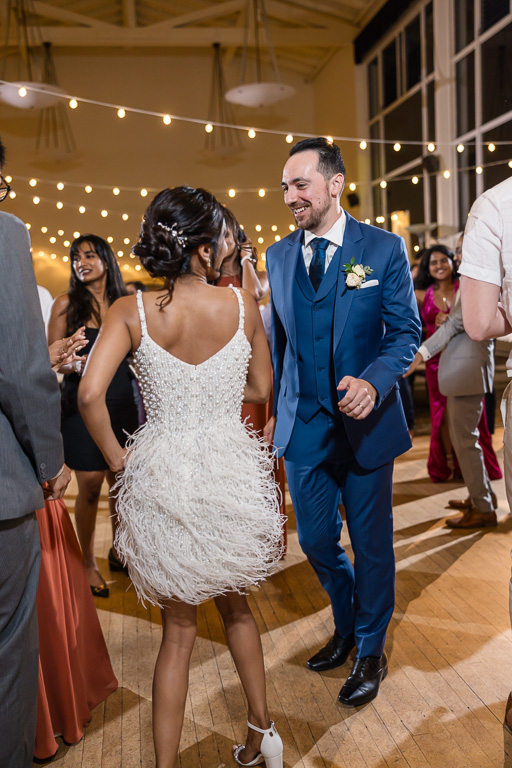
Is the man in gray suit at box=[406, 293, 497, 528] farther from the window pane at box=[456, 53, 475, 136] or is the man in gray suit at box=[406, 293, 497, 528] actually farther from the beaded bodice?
the window pane at box=[456, 53, 475, 136]

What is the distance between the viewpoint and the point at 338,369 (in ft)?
7.43

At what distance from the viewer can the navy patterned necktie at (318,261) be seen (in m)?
2.32

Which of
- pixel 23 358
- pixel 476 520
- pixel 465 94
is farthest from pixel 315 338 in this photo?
pixel 465 94

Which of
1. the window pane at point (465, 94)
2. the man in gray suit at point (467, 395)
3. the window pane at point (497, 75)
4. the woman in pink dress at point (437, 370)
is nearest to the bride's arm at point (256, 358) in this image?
the man in gray suit at point (467, 395)

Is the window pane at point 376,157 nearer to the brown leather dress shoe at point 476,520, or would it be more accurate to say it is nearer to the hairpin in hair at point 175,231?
the brown leather dress shoe at point 476,520

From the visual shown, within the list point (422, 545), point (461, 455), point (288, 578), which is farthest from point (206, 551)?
point (461, 455)

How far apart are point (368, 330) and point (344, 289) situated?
165mm

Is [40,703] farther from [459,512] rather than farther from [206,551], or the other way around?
[459,512]

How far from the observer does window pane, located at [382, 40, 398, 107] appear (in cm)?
1007

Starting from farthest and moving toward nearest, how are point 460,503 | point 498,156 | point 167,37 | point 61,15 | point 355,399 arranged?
point 167,37
point 61,15
point 498,156
point 460,503
point 355,399

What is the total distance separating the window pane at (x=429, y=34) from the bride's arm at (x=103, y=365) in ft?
28.5

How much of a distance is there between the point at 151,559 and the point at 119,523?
0.15 metres

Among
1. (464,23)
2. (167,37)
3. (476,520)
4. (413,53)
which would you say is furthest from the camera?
(167,37)

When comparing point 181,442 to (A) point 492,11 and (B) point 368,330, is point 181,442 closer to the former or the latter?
(B) point 368,330
